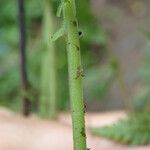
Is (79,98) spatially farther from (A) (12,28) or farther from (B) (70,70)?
(A) (12,28)

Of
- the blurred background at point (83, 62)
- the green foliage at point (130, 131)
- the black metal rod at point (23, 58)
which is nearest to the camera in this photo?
the green foliage at point (130, 131)

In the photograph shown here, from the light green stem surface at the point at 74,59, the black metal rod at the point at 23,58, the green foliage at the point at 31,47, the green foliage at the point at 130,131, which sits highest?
the green foliage at the point at 31,47

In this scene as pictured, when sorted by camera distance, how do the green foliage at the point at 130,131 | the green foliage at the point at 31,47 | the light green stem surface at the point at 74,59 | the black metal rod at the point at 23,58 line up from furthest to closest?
the green foliage at the point at 31,47
the black metal rod at the point at 23,58
the green foliage at the point at 130,131
the light green stem surface at the point at 74,59

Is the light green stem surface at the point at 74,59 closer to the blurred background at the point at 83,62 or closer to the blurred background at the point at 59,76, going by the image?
the blurred background at the point at 59,76

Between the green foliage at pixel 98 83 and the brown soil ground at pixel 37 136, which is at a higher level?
the green foliage at pixel 98 83

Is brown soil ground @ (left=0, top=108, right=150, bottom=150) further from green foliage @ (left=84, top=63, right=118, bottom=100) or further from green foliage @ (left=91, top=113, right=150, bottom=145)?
green foliage @ (left=84, top=63, right=118, bottom=100)

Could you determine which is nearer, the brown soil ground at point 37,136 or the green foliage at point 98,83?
the brown soil ground at point 37,136

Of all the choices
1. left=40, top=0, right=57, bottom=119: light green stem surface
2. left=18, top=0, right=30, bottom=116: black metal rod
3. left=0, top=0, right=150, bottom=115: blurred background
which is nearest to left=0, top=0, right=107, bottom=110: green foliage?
left=0, top=0, right=150, bottom=115: blurred background

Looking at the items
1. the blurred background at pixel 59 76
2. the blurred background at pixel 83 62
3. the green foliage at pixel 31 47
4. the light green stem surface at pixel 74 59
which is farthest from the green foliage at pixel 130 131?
the green foliage at pixel 31 47
